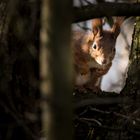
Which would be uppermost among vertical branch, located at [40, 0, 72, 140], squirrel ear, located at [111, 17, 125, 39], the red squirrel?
vertical branch, located at [40, 0, 72, 140]

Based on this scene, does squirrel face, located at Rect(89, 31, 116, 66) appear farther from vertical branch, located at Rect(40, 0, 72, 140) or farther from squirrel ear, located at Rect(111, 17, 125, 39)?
vertical branch, located at Rect(40, 0, 72, 140)

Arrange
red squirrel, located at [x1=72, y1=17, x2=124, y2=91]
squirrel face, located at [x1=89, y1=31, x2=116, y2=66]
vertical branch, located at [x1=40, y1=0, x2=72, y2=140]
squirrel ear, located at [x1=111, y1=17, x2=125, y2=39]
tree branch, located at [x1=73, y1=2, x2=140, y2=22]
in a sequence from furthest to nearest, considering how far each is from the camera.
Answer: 1. squirrel face, located at [x1=89, y1=31, x2=116, y2=66]
2. red squirrel, located at [x1=72, y1=17, x2=124, y2=91]
3. squirrel ear, located at [x1=111, y1=17, x2=125, y2=39]
4. tree branch, located at [x1=73, y1=2, x2=140, y2=22]
5. vertical branch, located at [x1=40, y1=0, x2=72, y2=140]

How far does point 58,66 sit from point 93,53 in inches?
242

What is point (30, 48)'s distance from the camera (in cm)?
536

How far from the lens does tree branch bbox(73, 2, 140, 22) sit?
5113mm

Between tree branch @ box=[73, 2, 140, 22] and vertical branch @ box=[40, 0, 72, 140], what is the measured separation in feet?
4.20

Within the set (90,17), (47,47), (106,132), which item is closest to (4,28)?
(90,17)

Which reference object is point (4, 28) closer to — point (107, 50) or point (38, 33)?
point (38, 33)

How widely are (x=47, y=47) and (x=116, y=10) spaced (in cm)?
144

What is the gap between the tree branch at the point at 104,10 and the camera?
511 centimetres

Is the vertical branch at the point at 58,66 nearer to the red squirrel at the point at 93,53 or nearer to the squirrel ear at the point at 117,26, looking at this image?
the red squirrel at the point at 93,53

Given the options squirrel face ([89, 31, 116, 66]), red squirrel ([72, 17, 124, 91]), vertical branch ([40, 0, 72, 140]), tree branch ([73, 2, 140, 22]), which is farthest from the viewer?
squirrel face ([89, 31, 116, 66])

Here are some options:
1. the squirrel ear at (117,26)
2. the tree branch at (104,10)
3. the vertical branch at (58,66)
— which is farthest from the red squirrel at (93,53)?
the vertical branch at (58,66)

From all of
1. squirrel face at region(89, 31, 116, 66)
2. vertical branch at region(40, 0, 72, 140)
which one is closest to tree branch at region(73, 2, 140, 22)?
vertical branch at region(40, 0, 72, 140)
